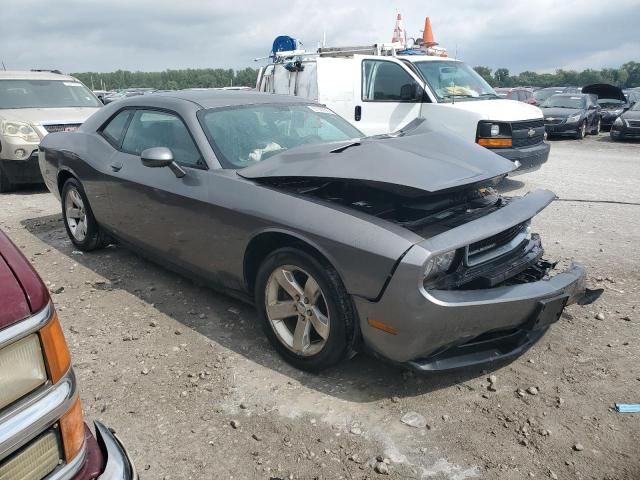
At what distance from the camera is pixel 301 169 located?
10.3 ft

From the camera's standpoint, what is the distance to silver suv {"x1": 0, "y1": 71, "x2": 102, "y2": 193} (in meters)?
7.70

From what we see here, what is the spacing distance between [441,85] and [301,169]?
19.2 feet

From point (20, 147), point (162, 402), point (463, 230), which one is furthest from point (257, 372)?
point (20, 147)

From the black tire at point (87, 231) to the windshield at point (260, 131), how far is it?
71.8 inches

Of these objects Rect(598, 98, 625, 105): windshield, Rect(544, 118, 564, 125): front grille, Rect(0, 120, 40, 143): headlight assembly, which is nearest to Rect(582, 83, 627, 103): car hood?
Rect(598, 98, 625, 105): windshield

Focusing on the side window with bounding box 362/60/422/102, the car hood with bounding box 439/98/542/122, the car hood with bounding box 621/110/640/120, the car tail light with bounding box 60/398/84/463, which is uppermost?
the side window with bounding box 362/60/422/102

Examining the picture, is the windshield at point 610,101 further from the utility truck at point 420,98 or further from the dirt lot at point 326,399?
the dirt lot at point 326,399

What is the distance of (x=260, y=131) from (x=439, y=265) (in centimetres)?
181

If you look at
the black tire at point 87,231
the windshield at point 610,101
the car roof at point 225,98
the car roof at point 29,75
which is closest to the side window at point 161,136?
the car roof at point 225,98

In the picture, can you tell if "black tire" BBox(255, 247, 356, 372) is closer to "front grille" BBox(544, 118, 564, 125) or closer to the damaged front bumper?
the damaged front bumper

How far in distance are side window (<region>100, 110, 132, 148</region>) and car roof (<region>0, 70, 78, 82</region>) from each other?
210 inches

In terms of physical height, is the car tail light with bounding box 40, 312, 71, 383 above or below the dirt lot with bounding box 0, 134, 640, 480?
above

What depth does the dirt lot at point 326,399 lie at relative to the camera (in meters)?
2.43

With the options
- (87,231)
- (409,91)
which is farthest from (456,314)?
(409,91)
